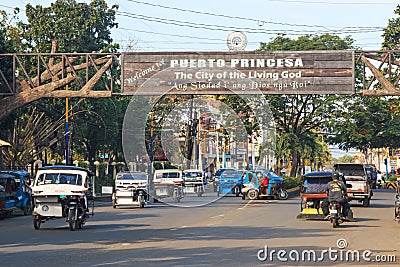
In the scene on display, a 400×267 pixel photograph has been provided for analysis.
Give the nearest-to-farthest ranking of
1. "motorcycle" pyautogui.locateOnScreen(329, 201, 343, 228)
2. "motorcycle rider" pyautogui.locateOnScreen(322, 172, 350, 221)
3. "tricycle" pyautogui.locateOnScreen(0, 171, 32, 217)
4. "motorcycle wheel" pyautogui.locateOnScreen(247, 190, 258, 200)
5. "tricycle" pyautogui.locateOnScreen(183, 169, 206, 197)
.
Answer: "motorcycle" pyautogui.locateOnScreen(329, 201, 343, 228)
"motorcycle rider" pyautogui.locateOnScreen(322, 172, 350, 221)
"tricycle" pyautogui.locateOnScreen(0, 171, 32, 217)
"motorcycle wheel" pyautogui.locateOnScreen(247, 190, 258, 200)
"tricycle" pyautogui.locateOnScreen(183, 169, 206, 197)

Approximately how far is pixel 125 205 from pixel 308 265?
23402 mm

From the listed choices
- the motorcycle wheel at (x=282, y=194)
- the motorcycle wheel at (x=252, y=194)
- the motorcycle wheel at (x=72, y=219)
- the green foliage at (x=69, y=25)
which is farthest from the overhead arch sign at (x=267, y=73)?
the green foliage at (x=69, y=25)

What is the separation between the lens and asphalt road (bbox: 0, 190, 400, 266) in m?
14.2

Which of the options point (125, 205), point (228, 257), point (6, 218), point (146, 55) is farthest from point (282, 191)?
point (228, 257)

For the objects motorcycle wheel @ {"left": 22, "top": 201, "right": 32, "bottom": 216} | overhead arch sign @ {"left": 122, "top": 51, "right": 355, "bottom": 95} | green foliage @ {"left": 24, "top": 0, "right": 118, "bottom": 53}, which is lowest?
motorcycle wheel @ {"left": 22, "top": 201, "right": 32, "bottom": 216}

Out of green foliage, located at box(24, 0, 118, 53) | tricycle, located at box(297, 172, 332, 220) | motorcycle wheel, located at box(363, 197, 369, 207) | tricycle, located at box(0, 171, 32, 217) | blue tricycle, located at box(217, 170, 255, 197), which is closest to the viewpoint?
tricycle, located at box(297, 172, 332, 220)

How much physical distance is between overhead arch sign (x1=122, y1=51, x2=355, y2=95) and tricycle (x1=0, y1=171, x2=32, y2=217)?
8181 mm

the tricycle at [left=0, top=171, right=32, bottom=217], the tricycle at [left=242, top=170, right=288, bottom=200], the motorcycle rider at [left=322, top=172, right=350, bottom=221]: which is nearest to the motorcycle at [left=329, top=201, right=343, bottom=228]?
the motorcycle rider at [left=322, top=172, right=350, bottom=221]

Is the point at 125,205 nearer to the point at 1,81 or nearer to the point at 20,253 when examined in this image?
the point at 1,81

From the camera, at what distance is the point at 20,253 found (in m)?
15.5

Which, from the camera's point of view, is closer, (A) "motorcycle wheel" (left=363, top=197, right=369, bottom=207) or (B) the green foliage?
(A) "motorcycle wheel" (left=363, top=197, right=369, bottom=207)

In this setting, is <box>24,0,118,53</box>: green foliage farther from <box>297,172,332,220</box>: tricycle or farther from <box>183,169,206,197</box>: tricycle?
<box>297,172,332,220</box>: tricycle

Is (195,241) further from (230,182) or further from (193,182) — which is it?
(230,182)

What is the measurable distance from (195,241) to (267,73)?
14003mm
